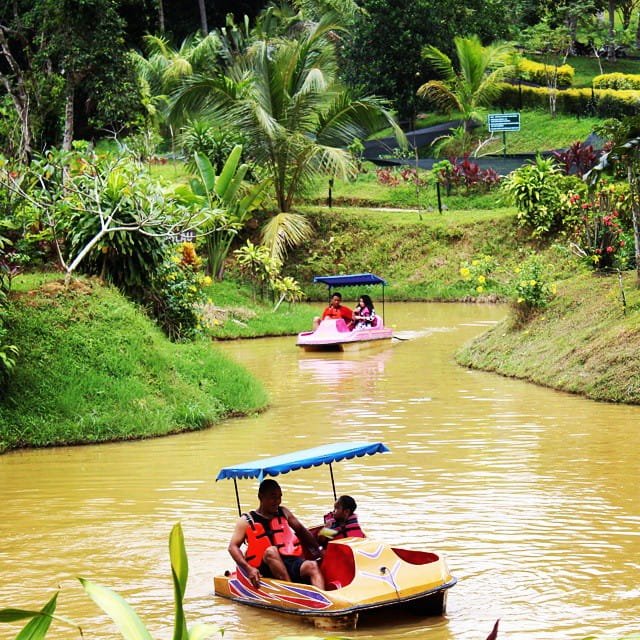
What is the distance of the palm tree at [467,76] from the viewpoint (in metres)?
40.8

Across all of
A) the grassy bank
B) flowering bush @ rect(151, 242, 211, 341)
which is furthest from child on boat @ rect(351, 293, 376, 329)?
the grassy bank

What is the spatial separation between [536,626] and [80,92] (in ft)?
103

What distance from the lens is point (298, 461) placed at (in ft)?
28.4

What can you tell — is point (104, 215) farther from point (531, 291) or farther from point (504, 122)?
point (504, 122)

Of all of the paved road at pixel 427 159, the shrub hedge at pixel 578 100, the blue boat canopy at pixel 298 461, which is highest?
the shrub hedge at pixel 578 100

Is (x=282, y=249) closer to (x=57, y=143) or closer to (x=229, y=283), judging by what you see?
(x=229, y=283)

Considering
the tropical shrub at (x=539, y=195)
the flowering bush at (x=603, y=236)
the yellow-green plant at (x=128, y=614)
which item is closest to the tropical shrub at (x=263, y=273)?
the tropical shrub at (x=539, y=195)

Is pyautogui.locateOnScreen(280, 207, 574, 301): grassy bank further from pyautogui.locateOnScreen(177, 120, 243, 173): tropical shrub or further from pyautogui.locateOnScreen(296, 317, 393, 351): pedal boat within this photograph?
pyautogui.locateOnScreen(296, 317, 393, 351): pedal boat

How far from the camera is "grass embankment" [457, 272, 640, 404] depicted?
17.4 m

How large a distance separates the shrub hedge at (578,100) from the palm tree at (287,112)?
12.4 m

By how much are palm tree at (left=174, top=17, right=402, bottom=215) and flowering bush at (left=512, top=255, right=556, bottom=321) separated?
1306 cm

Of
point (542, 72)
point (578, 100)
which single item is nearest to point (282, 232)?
point (578, 100)

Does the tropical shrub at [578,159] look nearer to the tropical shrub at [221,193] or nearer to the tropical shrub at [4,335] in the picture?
the tropical shrub at [221,193]

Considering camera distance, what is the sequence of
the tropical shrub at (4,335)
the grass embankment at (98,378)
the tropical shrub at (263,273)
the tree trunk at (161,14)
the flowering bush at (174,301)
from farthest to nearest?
the tree trunk at (161,14) < the tropical shrub at (263,273) < the flowering bush at (174,301) < the grass embankment at (98,378) < the tropical shrub at (4,335)
